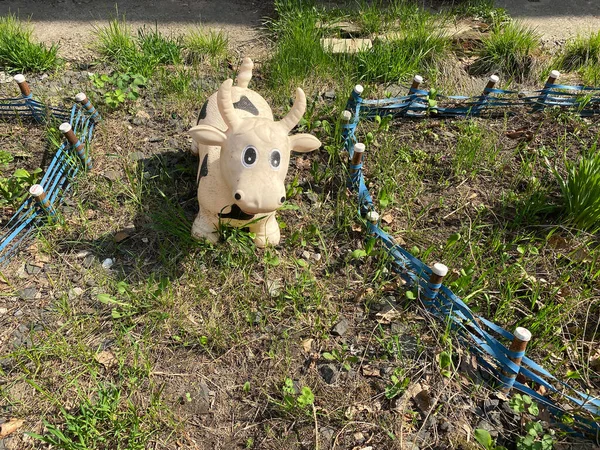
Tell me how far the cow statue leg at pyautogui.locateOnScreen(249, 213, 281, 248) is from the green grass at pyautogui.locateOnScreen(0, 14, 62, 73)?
2.60 metres

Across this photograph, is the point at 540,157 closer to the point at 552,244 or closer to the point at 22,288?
the point at 552,244

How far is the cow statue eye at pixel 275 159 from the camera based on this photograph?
2207mm

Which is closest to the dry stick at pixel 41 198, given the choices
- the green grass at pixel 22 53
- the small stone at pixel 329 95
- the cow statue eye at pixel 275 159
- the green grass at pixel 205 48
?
the cow statue eye at pixel 275 159

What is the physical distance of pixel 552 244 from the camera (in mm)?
2801

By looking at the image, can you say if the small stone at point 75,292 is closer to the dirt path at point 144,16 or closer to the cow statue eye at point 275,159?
the cow statue eye at point 275,159

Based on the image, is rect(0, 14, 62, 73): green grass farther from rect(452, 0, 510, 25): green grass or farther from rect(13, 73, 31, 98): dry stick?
rect(452, 0, 510, 25): green grass

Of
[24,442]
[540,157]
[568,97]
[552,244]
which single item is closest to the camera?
[24,442]

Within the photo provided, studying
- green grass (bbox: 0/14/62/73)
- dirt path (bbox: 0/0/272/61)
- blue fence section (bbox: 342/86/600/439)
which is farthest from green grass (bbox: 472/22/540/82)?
green grass (bbox: 0/14/62/73)

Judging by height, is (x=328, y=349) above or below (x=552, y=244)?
below

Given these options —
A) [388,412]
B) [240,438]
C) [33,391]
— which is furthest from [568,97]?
[33,391]

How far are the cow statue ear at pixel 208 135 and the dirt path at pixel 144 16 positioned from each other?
2.21 metres

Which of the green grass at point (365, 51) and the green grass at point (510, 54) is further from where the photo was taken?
the green grass at point (510, 54)

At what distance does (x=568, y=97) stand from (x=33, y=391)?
13.2 feet

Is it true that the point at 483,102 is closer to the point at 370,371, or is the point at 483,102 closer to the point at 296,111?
the point at 296,111
